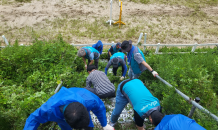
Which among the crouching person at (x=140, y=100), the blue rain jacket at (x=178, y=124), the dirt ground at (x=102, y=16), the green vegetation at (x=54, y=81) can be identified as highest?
the dirt ground at (x=102, y=16)

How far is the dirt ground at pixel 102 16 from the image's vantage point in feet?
34.6

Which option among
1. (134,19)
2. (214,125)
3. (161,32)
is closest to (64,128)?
(214,125)

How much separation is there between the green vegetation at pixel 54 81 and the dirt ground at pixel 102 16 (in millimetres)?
4800

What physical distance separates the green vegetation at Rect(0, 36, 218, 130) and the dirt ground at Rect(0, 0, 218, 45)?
480 centimetres

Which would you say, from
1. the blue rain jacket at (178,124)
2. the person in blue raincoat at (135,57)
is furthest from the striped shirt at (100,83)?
the blue rain jacket at (178,124)

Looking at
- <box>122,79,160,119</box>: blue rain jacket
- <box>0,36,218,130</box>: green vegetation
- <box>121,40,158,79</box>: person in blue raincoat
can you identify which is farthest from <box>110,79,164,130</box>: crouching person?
<box>121,40,158,79</box>: person in blue raincoat

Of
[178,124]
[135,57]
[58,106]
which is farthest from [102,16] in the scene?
[178,124]

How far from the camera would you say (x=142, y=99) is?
2.27 metres

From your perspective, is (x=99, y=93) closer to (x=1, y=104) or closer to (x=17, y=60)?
(x=1, y=104)

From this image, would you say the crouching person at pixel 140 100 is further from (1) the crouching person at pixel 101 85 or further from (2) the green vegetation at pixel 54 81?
(2) the green vegetation at pixel 54 81

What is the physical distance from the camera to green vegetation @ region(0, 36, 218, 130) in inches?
103

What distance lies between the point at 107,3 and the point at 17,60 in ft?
41.6

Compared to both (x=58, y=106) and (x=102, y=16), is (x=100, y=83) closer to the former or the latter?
(x=58, y=106)

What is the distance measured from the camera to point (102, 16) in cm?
1284
